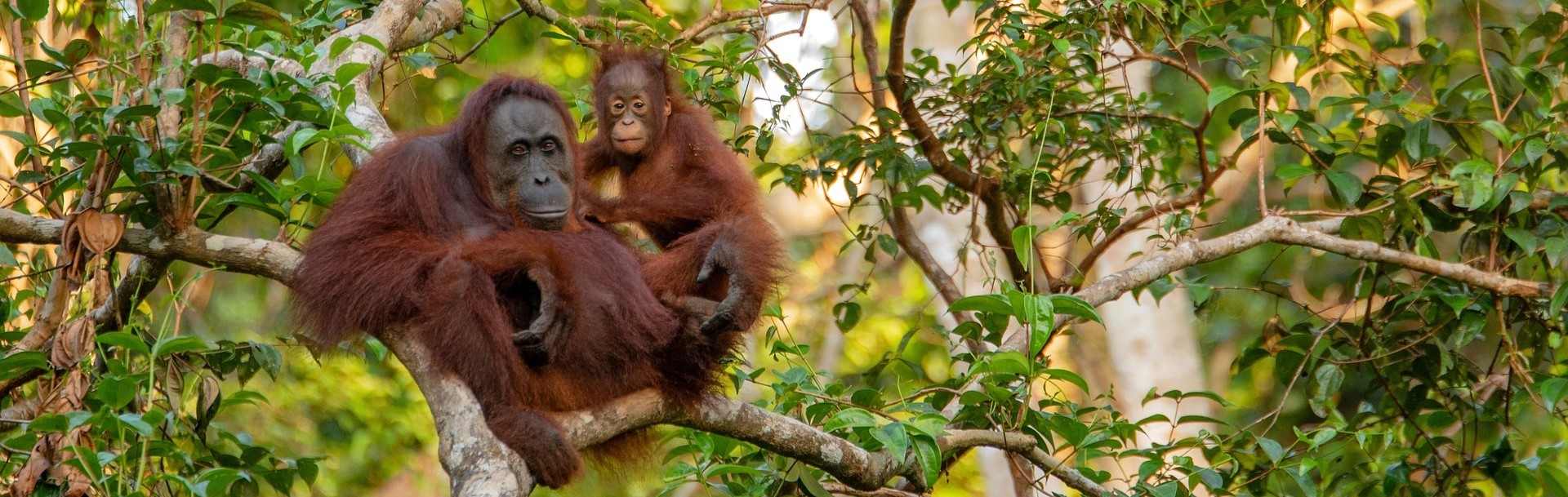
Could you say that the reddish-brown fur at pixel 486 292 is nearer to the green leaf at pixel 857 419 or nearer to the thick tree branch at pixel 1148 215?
the green leaf at pixel 857 419

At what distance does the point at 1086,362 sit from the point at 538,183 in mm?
5531

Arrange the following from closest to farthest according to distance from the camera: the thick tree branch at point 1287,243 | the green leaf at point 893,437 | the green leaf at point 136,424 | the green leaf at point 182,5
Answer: the green leaf at point 136,424
the green leaf at point 893,437
the green leaf at point 182,5
the thick tree branch at point 1287,243

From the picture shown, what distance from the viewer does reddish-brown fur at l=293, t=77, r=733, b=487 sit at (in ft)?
9.62

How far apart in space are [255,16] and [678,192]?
140cm

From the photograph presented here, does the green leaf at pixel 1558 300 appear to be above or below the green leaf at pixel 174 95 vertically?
above

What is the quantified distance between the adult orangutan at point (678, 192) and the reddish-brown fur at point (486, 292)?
16 centimetres

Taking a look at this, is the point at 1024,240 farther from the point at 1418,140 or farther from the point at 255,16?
the point at 255,16

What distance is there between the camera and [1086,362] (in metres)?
8.27

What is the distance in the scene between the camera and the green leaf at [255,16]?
3.02 m

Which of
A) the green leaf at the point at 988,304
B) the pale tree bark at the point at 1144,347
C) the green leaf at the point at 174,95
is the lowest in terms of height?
the green leaf at the point at 174,95

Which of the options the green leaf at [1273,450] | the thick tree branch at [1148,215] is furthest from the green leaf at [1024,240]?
the thick tree branch at [1148,215]

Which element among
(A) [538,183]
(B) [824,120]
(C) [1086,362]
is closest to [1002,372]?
(A) [538,183]

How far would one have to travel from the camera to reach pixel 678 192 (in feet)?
13.3

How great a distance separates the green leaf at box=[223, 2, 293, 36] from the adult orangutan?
1150 mm
